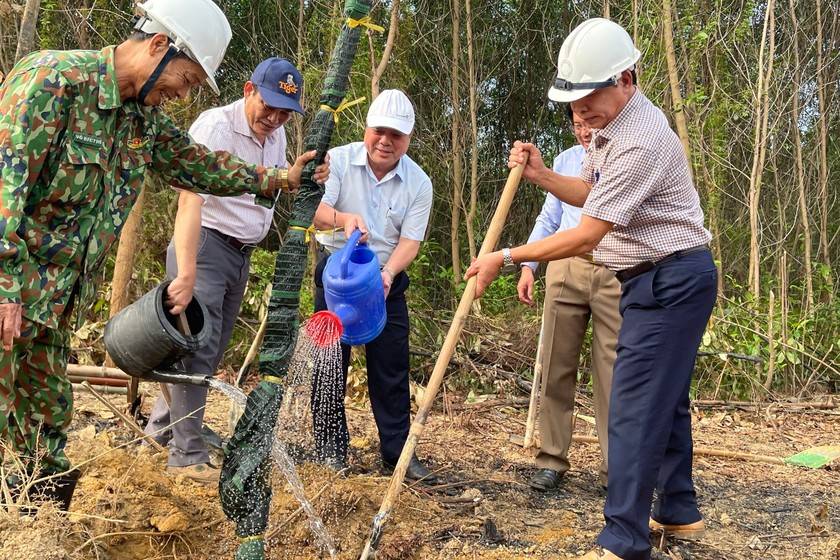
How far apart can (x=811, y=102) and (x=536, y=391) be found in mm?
6247

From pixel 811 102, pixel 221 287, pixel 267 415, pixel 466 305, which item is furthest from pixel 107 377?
pixel 811 102

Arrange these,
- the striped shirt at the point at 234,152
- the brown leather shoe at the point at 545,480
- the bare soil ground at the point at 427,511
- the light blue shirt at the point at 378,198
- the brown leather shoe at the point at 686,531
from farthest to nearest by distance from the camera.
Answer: the brown leather shoe at the point at 545,480 < the light blue shirt at the point at 378,198 < the striped shirt at the point at 234,152 < the brown leather shoe at the point at 686,531 < the bare soil ground at the point at 427,511

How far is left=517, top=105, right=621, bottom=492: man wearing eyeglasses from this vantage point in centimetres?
412

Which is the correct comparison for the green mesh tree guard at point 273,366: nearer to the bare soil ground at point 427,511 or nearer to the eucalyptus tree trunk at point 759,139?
the bare soil ground at point 427,511

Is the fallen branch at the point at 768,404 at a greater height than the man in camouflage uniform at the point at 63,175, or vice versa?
the man in camouflage uniform at the point at 63,175

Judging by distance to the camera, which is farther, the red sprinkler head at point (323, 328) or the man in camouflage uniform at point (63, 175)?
the red sprinkler head at point (323, 328)

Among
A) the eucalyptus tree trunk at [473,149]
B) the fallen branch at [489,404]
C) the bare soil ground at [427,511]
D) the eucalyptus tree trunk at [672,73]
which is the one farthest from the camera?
the eucalyptus tree trunk at [473,149]

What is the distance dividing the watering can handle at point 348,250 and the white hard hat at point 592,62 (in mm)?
930

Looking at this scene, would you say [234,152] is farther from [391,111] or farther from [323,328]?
[323,328]

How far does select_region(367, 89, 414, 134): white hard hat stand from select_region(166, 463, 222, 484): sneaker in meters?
1.75

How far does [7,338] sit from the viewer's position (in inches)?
93.7

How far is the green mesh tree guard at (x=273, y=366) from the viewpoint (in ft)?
9.34

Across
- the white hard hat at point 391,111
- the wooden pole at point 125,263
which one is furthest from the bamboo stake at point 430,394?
the wooden pole at point 125,263

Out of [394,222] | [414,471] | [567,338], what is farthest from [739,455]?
[394,222]
